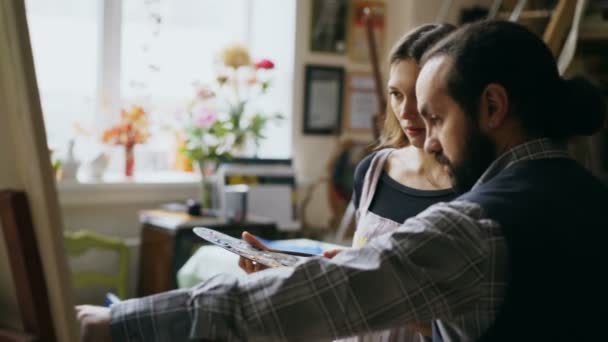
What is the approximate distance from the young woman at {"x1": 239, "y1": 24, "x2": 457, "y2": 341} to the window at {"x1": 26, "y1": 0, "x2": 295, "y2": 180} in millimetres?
2210

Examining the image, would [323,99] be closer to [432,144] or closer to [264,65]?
[264,65]

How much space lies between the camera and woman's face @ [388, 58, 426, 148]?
1.42m

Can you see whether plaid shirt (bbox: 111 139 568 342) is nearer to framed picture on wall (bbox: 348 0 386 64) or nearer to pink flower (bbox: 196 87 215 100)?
pink flower (bbox: 196 87 215 100)

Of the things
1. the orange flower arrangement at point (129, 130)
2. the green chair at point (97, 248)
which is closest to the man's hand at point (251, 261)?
the green chair at point (97, 248)

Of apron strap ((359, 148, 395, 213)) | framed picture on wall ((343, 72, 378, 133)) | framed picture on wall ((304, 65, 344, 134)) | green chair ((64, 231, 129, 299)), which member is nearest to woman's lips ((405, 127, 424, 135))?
apron strap ((359, 148, 395, 213))

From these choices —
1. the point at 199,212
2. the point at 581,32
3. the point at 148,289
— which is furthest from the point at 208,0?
the point at 581,32

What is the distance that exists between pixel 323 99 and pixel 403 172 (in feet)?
8.25

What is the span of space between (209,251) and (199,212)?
0.61 meters

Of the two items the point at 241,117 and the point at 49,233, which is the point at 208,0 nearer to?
the point at 241,117

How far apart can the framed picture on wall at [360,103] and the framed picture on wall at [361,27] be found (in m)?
0.10

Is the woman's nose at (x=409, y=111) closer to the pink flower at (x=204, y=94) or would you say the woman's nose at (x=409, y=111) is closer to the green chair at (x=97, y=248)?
the green chair at (x=97, y=248)

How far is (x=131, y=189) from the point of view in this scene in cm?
342

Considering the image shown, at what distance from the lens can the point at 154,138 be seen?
3.70 meters

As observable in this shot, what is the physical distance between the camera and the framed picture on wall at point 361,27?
4.03 metres
